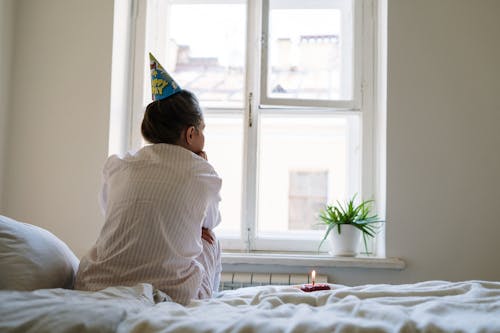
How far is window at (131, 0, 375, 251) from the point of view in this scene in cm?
263

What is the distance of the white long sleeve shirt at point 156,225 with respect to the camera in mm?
1291

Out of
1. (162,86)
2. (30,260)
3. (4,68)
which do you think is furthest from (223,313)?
(4,68)

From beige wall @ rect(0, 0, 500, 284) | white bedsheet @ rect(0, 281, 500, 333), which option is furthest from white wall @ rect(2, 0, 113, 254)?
white bedsheet @ rect(0, 281, 500, 333)

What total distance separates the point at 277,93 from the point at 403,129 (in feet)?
2.13

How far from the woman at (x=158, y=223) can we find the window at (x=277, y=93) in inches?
44.3

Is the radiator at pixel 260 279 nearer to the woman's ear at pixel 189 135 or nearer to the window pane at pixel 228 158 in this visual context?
the window pane at pixel 228 158

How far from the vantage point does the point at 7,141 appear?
2.44 m

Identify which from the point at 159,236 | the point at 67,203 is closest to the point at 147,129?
the point at 159,236

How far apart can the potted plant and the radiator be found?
0.55 ft

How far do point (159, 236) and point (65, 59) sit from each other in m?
1.49

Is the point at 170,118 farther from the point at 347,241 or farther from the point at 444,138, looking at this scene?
the point at 444,138

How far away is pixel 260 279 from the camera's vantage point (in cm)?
231

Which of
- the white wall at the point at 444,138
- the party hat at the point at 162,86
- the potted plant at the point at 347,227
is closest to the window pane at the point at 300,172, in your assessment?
the potted plant at the point at 347,227

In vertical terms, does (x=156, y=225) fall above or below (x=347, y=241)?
above
